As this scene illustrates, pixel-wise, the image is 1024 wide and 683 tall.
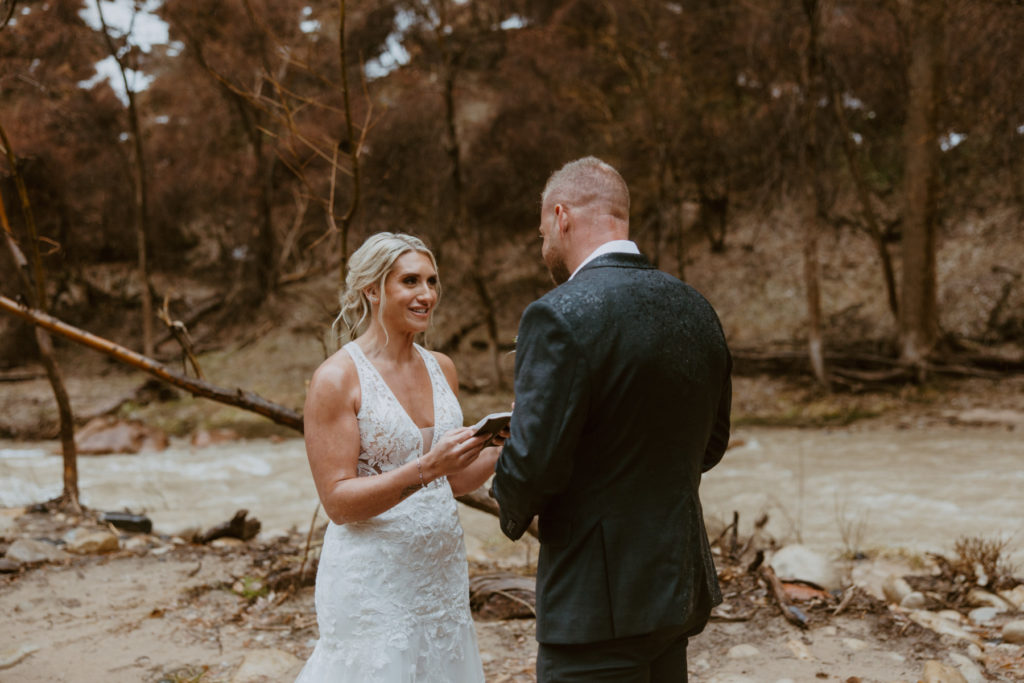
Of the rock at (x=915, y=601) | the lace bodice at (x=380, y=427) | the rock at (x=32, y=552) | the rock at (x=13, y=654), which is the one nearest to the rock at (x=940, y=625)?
the rock at (x=915, y=601)

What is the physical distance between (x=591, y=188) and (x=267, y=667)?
9.96 feet

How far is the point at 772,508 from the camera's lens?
297 inches

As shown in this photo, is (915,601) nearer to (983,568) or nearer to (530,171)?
(983,568)

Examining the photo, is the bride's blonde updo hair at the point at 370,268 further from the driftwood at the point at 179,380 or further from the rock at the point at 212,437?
the rock at the point at 212,437

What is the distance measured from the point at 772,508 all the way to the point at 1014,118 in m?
6.65

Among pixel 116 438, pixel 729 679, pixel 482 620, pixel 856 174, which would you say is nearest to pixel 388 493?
pixel 729 679

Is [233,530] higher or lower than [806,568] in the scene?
higher

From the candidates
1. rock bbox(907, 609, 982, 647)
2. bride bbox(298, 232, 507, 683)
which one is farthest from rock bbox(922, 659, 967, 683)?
bride bbox(298, 232, 507, 683)

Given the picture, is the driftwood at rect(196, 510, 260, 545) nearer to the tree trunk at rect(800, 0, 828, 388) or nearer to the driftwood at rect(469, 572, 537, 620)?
the driftwood at rect(469, 572, 537, 620)

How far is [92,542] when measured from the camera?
5.99 m

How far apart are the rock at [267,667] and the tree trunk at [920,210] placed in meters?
11.7

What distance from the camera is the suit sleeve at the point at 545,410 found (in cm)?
188

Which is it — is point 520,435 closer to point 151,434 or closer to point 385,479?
point 385,479

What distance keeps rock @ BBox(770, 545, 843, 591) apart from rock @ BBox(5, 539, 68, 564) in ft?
16.2
